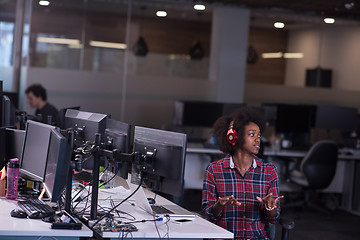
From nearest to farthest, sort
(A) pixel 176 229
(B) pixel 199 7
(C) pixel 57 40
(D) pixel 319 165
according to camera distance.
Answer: (A) pixel 176 229
(D) pixel 319 165
(C) pixel 57 40
(B) pixel 199 7

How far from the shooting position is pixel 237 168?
146 inches

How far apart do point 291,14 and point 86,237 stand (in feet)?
26.4

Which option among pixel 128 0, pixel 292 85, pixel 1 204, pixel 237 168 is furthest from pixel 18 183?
pixel 292 85

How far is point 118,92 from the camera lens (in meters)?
9.44

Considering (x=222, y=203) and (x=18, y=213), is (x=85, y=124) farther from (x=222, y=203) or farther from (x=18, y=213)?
(x=222, y=203)

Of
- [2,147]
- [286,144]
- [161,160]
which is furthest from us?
[286,144]

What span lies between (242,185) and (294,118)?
15.2ft

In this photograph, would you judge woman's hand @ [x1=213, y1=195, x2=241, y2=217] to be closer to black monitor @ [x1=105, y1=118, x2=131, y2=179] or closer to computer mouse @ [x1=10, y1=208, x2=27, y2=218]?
black monitor @ [x1=105, y1=118, x2=131, y2=179]

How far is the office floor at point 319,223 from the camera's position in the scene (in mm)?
6258

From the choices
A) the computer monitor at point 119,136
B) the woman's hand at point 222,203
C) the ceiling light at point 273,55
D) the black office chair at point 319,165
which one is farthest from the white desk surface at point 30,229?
the ceiling light at point 273,55

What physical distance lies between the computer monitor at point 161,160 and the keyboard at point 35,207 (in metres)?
0.54

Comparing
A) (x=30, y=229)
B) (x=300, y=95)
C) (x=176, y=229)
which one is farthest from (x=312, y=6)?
(x=30, y=229)

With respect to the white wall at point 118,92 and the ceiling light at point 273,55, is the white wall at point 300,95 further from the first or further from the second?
the white wall at point 118,92

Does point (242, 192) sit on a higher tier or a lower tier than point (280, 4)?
lower
